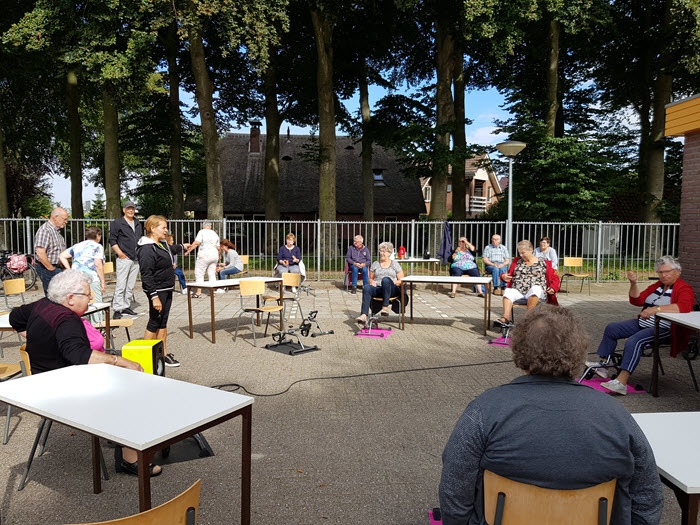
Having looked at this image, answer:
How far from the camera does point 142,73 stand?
54.3 feet

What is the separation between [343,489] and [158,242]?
3.90 metres

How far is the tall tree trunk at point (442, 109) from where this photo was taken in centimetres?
1914

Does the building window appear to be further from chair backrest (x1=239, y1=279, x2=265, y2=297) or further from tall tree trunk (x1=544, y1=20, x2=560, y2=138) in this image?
chair backrest (x1=239, y1=279, x2=265, y2=297)

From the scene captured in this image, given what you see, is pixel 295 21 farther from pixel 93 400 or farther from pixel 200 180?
pixel 93 400

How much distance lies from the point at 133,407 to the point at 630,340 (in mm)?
4929

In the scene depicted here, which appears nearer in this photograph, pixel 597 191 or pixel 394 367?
pixel 394 367

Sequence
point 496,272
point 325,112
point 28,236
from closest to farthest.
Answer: point 496,272
point 28,236
point 325,112

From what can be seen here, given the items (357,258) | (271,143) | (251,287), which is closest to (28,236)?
(357,258)

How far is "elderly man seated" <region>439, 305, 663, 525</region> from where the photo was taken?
1785 millimetres

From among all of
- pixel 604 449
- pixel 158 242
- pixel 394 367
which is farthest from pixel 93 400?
pixel 394 367

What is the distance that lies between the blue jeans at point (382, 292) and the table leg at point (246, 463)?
619 cm

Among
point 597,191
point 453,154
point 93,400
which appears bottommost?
point 93,400

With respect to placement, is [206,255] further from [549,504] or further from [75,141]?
[75,141]

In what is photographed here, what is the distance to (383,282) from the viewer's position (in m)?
8.91
